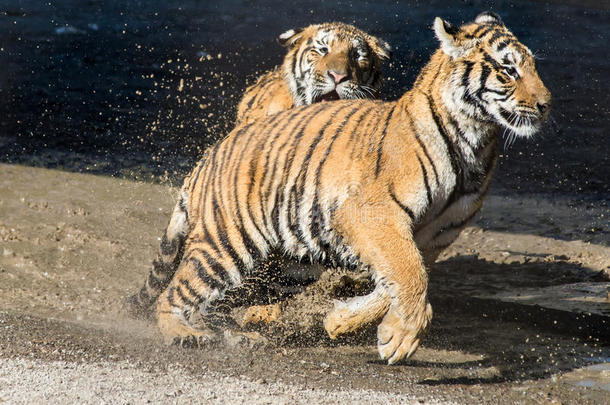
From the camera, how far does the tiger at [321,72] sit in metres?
4.51

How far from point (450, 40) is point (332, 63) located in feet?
4.95

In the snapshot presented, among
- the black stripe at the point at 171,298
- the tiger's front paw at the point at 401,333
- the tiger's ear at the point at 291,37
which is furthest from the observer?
the tiger's ear at the point at 291,37

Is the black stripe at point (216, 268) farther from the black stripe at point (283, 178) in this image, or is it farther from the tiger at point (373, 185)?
the black stripe at point (283, 178)

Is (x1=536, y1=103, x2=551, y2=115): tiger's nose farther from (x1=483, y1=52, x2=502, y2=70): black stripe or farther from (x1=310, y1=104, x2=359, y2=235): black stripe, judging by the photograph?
(x1=310, y1=104, x2=359, y2=235): black stripe

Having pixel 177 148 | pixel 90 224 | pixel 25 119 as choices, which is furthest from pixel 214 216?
pixel 25 119

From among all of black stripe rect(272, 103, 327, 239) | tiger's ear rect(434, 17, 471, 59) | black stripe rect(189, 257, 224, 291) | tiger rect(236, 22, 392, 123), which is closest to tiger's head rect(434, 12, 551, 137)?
tiger's ear rect(434, 17, 471, 59)

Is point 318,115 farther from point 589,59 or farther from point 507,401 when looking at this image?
point 589,59

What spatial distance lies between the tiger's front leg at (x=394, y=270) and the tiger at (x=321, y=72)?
59.3 inches

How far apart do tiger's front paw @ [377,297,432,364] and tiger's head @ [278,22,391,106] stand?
179cm

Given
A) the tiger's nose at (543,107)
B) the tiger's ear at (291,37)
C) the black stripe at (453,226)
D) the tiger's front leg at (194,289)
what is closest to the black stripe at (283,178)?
the tiger's front leg at (194,289)

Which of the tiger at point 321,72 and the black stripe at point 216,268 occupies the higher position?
the tiger at point 321,72

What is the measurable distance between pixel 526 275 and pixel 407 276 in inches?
78.0

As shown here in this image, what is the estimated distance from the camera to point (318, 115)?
343cm

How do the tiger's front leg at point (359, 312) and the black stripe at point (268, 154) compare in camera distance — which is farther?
the black stripe at point (268, 154)
